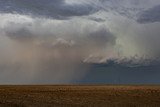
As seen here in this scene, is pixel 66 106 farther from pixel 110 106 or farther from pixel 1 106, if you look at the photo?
pixel 1 106

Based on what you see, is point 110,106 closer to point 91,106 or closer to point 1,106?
point 91,106

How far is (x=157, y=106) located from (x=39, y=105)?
18.6 metres

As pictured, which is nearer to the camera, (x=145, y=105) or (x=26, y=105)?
(x=26, y=105)

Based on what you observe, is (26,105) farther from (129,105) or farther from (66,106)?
(129,105)

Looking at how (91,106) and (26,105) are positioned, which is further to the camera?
(91,106)

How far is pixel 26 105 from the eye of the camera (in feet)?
174

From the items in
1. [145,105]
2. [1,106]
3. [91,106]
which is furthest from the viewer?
[145,105]

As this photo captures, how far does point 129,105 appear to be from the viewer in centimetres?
6047

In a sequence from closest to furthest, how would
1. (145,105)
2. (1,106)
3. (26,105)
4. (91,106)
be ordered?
(1,106), (26,105), (91,106), (145,105)

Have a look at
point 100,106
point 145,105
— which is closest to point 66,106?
point 100,106

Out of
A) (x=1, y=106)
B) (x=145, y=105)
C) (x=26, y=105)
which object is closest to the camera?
(x=1, y=106)

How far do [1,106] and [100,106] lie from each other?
52.7ft

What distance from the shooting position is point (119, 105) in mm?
59656

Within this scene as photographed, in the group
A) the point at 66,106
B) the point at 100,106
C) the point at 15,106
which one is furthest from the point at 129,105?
the point at 15,106
